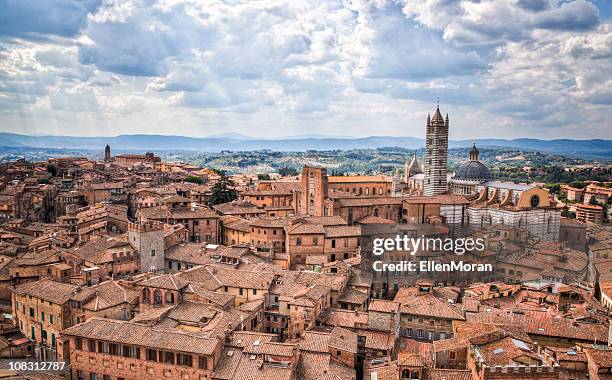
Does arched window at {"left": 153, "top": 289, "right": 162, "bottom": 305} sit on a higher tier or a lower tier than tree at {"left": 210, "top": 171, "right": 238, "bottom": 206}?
lower

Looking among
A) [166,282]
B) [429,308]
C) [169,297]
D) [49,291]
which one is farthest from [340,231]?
[49,291]

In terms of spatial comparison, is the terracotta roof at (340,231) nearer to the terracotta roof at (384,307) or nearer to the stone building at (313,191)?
the stone building at (313,191)

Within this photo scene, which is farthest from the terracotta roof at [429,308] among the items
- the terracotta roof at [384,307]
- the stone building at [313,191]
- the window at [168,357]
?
the stone building at [313,191]

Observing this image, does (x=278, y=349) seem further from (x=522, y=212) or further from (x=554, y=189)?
(x=554, y=189)

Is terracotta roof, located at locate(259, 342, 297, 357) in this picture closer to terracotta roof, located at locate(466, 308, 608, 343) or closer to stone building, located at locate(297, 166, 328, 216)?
terracotta roof, located at locate(466, 308, 608, 343)

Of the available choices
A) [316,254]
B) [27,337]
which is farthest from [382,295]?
[27,337]

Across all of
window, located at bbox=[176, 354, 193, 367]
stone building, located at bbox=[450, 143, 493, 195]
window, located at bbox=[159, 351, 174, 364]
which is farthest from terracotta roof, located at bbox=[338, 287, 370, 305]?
stone building, located at bbox=[450, 143, 493, 195]
